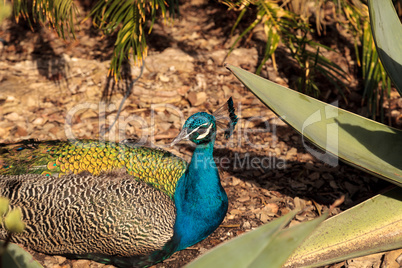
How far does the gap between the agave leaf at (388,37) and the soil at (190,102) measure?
102 cm

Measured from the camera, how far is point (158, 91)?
375cm

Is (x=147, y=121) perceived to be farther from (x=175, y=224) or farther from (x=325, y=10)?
(x=325, y=10)

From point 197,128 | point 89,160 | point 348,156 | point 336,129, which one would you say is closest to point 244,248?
point 348,156

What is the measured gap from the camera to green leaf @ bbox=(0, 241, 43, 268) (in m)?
1.08

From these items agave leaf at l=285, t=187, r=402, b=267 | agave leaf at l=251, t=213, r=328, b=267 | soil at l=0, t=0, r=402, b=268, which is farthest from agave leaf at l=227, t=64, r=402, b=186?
agave leaf at l=251, t=213, r=328, b=267

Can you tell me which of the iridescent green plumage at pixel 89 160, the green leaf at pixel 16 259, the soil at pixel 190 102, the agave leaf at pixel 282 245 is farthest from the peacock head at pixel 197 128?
the agave leaf at pixel 282 245

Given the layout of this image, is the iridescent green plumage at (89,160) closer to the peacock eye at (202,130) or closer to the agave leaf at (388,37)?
the peacock eye at (202,130)

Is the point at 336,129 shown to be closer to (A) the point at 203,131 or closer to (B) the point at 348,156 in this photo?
(B) the point at 348,156

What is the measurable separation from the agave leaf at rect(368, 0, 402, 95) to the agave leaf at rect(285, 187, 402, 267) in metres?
0.56

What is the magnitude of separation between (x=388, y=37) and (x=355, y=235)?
93 cm

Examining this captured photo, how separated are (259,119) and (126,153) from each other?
1335 mm

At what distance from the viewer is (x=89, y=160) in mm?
2502

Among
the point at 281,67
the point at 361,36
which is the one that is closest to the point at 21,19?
the point at 281,67

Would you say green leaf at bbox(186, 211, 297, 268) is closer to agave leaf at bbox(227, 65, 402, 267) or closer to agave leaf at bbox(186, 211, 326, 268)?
agave leaf at bbox(186, 211, 326, 268)
